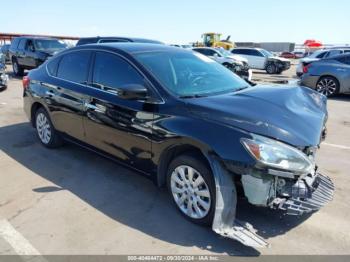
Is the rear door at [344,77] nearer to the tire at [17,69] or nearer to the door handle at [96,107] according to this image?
the door handle at [96,107]

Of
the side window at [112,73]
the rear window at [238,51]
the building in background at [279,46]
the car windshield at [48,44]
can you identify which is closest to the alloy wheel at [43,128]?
the side window at [112,73]

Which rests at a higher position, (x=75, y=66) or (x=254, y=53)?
(x=75, y=66)

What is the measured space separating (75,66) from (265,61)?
66.0 feet

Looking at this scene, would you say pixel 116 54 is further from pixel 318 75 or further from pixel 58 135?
pixel 318 75

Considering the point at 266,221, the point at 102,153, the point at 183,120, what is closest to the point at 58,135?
the point at 102,153

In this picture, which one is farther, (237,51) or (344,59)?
(237,51)

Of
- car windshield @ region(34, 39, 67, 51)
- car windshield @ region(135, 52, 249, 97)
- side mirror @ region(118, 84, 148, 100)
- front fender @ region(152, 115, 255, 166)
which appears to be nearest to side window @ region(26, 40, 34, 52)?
car windshield @ region(34, 39, 67, 51)

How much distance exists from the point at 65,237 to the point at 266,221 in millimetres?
1981

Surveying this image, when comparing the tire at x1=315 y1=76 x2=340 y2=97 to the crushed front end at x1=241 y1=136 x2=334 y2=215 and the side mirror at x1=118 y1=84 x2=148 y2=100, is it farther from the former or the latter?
the side mirror at x1=118 y1=84 x2=148 y2=100

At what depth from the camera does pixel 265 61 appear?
2314 cm

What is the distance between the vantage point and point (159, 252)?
3.01m

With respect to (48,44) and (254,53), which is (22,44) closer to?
(48,44)

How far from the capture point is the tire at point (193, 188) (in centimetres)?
322

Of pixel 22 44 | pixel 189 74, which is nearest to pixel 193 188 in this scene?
pixel 189 74
